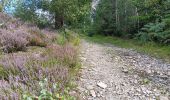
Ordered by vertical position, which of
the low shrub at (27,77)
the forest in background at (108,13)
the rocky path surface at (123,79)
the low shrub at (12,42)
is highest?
the forest in background at (108,13)

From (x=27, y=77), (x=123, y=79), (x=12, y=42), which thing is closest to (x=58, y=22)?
(x=12, y=42)

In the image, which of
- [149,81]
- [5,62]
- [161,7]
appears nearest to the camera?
[5,62]

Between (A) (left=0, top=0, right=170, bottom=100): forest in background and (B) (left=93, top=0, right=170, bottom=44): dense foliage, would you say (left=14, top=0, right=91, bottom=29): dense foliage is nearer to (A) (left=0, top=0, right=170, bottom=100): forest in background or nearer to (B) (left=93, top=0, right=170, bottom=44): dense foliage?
(A) (left=0, top=0, right=170, bottom=100): forest in background

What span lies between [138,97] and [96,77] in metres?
1.04

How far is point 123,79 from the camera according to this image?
4852 mm

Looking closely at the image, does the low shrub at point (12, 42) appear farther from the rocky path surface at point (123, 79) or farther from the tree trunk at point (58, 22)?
the tree trunk at point (58, 22)

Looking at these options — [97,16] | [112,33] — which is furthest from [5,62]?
[97,16]

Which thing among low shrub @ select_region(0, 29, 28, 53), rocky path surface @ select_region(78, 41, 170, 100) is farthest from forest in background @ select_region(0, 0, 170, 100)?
rocky path surface @ select_region(78, 41, 170, 100)

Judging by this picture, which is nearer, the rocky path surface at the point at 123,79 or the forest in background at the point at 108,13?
the rocky path surface at the point at 123,79

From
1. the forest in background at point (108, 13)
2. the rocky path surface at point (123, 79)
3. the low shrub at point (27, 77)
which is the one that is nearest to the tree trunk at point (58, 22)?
the forest in background at point (108, 13)

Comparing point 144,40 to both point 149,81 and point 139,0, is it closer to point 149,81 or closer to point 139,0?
point 139,0

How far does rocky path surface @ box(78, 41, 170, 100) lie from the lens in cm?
412

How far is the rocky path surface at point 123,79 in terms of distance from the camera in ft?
13.5

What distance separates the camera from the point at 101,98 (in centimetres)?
397
